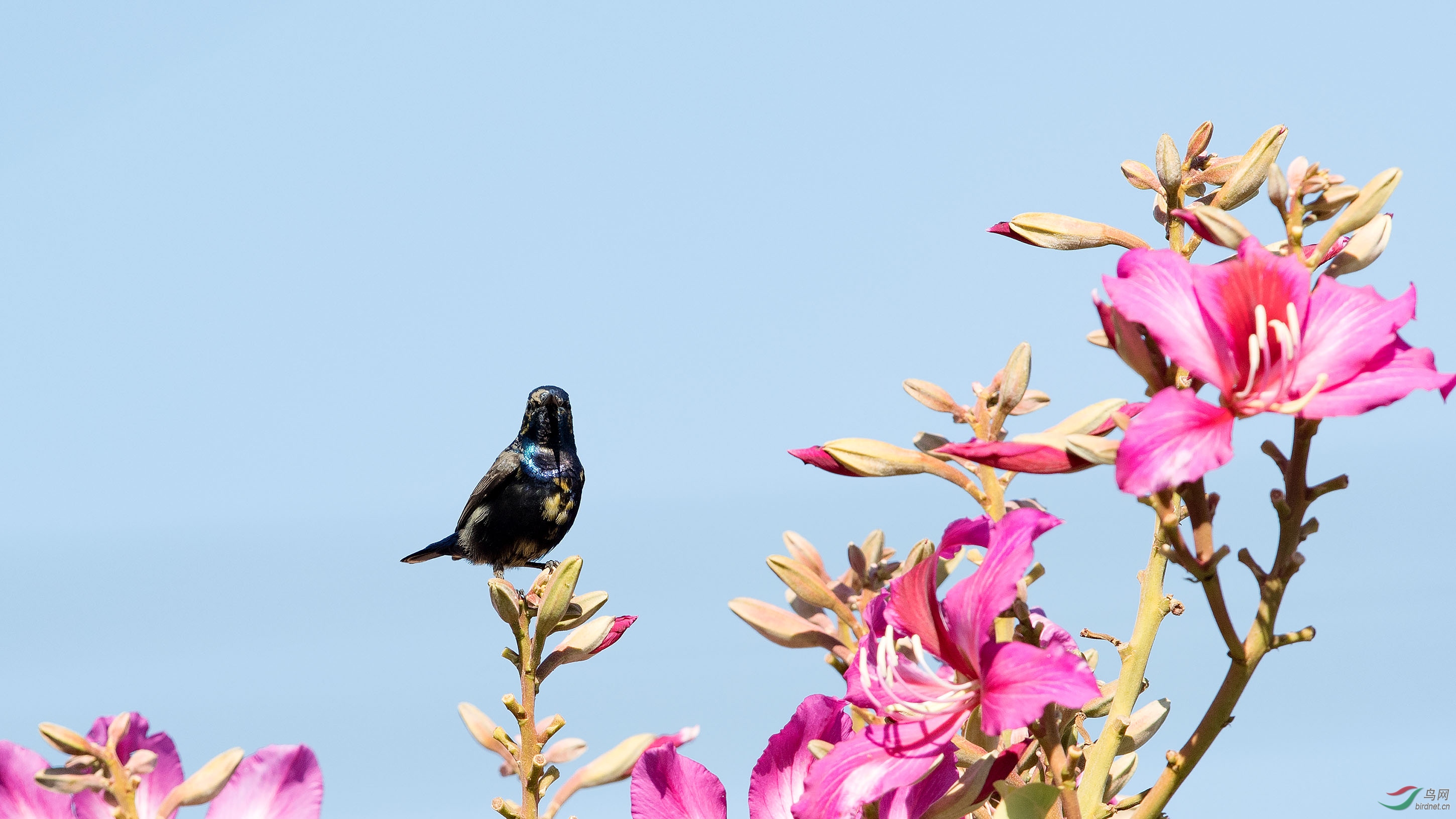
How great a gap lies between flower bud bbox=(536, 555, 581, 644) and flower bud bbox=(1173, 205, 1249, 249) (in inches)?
39.4

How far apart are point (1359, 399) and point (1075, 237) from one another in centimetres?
50

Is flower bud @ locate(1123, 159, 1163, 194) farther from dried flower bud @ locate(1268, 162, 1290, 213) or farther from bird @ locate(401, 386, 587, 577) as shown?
bird @ locate(401, 386, 587, 577)

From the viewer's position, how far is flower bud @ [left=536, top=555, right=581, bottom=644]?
2.02 metres

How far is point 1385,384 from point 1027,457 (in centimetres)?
41

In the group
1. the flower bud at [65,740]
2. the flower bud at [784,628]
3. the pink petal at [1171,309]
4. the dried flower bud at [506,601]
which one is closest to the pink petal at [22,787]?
the flower bud at [65,740]

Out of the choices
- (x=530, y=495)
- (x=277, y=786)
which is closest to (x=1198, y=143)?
(x=277, y=786)

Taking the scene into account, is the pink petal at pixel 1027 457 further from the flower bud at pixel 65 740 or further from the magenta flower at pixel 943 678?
the flower bud at pixel 65 740

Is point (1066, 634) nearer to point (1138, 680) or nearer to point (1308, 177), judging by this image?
point (1138, 680)

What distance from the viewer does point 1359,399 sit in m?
1.51

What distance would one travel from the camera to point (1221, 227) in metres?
1.66

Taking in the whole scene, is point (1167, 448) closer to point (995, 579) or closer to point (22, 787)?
point (995, 579)

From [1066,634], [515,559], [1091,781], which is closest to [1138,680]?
[1091,781]

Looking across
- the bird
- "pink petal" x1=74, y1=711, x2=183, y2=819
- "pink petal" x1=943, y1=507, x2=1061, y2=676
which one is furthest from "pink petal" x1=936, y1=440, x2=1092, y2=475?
the bird

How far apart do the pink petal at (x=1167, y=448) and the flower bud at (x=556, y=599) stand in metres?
0.88
